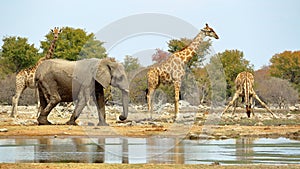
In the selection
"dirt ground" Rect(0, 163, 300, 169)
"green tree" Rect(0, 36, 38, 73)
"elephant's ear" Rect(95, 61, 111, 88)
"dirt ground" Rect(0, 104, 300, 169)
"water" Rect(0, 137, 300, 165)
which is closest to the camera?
"dirt ground" Rect(0, 163, 300, 169)

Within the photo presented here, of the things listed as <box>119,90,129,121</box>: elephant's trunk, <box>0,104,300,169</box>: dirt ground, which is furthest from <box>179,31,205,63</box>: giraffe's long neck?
<box>119,90,129,121</box>: elephant's trunk

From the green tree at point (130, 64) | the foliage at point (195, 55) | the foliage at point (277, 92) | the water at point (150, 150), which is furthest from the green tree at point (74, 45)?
the water at point (150, 150)

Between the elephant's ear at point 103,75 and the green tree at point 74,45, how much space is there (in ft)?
78.2

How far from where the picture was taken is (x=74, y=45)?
5819cm

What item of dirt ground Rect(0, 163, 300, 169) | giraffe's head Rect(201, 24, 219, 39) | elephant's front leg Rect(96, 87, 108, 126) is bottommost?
dirt ground Rect(0, 163, 300, 169)

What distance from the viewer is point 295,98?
67.4 metres

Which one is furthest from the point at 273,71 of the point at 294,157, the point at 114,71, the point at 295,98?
the point at 294,157

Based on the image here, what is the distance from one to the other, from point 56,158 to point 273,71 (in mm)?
65428

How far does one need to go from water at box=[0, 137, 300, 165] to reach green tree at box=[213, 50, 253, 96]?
40.8 metres

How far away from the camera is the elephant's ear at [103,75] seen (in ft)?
97.4

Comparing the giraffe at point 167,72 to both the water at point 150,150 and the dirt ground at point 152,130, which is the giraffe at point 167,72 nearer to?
the dirt ground at point 152,130

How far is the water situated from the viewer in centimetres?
1759

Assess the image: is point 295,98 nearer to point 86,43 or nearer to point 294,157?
point 86,43

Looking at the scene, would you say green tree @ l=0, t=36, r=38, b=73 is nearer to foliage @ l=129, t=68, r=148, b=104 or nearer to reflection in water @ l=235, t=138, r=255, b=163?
foliage @ l=129, t=68, r=148, b=104
